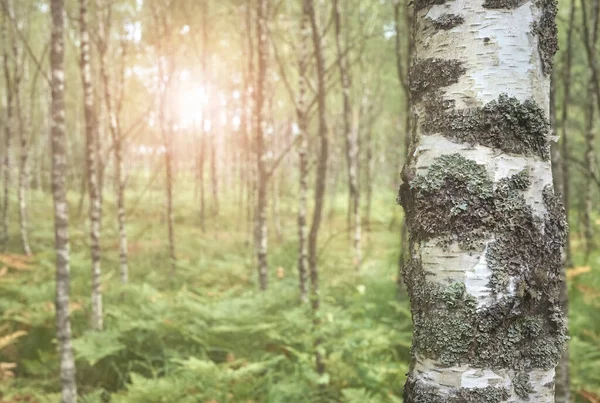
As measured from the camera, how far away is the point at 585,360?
4.56 metres

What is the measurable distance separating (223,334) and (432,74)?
4.94m

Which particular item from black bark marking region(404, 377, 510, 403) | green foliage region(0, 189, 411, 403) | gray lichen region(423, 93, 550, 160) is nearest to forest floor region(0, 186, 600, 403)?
green foliage region(0, 189, 411, 403)

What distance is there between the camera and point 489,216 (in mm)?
1223

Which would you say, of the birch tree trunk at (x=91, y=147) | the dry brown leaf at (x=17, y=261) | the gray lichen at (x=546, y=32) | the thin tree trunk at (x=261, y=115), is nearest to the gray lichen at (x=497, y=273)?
the gray lichen at (x=546, y=32)

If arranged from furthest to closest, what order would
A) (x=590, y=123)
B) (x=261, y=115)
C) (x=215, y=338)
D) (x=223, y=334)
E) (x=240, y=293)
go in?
1. (x=240, y=293)
2. (x=261, y=115)
3. (x=590, y=123)
4. (x=223, y=334)
5. (x=215, y=338)

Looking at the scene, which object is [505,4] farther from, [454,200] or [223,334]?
[223,334]

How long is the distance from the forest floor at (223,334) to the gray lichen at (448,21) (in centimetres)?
297

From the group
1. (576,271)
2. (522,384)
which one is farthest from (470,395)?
(576,271)

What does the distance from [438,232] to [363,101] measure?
13.3 meters

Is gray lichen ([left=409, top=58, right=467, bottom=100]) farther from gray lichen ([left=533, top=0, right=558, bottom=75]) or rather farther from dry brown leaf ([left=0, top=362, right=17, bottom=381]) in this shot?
dry brown leaf ([left=0, top=362, right=17, bottom=381])

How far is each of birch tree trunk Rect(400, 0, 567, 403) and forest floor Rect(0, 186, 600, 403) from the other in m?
2.49

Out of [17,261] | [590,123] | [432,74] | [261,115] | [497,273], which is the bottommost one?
[17,261]

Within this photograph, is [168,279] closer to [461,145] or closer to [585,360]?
[585,360]

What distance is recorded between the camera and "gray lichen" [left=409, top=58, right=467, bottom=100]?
129 centimetres
